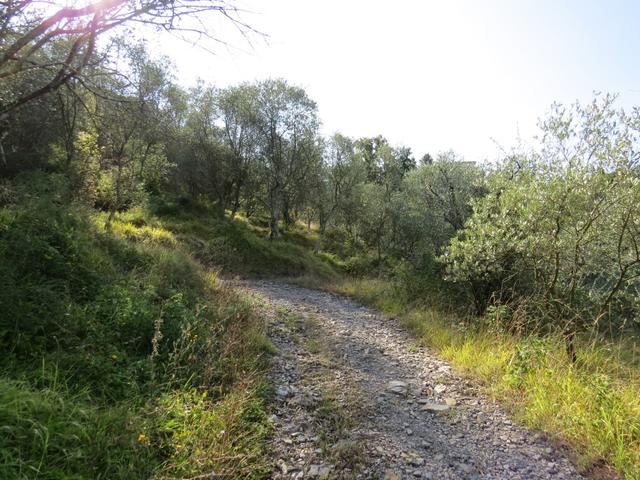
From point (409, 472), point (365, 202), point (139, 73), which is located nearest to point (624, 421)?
point (409, 472)

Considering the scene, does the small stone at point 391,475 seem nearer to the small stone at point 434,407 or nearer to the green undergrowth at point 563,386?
the small stone at point 434,407

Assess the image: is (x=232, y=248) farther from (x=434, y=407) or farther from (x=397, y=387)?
(x=434, y=407)

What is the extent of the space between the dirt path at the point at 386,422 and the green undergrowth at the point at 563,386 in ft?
1.03

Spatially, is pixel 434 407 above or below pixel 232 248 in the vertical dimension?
below

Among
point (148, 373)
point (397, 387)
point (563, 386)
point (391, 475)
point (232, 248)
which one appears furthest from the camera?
point (232, 248)

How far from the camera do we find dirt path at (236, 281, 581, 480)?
3.65 metres

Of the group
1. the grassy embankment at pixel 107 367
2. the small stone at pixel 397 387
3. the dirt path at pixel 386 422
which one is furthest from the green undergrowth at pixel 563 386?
the grassy embankment at pixel 107 367

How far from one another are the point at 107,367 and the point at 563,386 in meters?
5.97

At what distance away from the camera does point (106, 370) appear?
4.02 meters

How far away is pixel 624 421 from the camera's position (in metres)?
4.07

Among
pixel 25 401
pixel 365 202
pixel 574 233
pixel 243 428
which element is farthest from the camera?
pixel 365 202

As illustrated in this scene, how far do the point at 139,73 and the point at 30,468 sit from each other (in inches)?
585

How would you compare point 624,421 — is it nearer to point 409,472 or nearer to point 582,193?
point 409,472

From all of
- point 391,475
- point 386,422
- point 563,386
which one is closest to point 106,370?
point 391,475
